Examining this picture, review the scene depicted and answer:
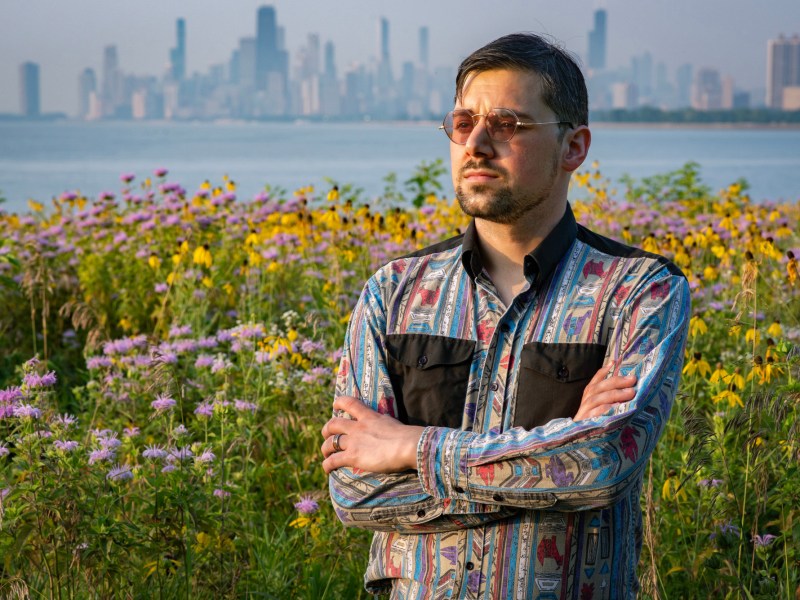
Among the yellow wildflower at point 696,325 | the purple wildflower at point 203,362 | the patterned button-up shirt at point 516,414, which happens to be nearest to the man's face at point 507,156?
the patterned button-up shirt at point 516,414

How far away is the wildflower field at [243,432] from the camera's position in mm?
2834

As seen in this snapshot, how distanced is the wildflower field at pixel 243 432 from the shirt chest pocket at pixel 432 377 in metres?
0.88

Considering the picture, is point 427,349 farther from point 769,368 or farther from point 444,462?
point 769,368

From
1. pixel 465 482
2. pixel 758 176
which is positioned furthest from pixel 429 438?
pixel 758 176

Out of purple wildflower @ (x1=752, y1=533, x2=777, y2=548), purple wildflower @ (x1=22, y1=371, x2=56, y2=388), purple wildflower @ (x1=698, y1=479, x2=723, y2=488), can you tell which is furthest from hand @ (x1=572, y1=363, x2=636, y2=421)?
purple wildflower @ (x1=22, y1=371, x2=56, y2=388)

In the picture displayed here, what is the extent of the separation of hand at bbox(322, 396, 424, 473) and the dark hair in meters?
0.70

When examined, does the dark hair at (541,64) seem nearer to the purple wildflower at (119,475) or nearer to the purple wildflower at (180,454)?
the purple wildflower at (180,454)

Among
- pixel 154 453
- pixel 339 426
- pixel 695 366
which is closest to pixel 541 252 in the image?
pixel 339 426

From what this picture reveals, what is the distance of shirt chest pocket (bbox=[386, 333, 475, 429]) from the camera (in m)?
2.16

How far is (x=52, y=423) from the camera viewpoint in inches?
114

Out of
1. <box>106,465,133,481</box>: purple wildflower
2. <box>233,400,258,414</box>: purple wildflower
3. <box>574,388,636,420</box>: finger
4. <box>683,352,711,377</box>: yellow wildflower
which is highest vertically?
<box>574,388,636,420</box>: finger

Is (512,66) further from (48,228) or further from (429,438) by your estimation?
(48,228)

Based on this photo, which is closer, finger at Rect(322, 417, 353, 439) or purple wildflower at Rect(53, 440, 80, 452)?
finger at Rect(322, 417, 353, 439)

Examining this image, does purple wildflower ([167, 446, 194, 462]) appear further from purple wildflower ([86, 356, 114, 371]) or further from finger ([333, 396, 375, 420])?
purple wildflower ([86, 356, 114, 371])
